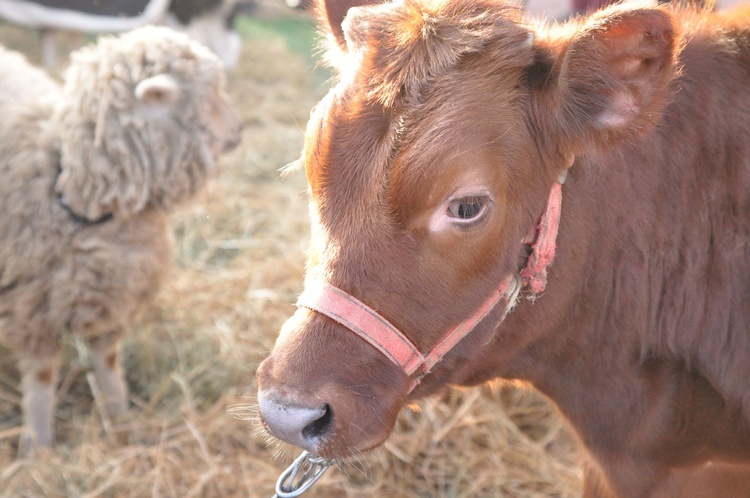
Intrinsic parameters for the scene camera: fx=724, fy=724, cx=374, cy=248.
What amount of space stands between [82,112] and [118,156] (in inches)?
12.0

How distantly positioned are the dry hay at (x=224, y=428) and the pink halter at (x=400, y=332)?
927 millimetres

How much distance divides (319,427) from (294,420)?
0.10 metres

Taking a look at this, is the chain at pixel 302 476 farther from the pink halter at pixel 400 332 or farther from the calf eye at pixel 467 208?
the calf eye at pixel 467 208

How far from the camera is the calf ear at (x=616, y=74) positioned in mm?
1654

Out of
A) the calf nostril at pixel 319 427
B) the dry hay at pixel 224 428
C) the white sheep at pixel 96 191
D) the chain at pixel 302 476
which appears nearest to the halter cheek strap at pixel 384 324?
the calf nostril at pixel 319 427

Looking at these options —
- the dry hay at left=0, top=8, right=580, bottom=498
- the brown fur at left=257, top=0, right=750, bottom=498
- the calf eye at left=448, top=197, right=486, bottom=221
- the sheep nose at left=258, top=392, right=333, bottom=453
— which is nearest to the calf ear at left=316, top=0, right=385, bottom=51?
the brown fur at left=257, top=0, right=750, bottom=498

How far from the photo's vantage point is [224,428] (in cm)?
384

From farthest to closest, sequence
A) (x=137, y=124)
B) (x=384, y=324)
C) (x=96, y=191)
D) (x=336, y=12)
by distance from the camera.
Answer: (x=137, y=124)
(x=96, y=191)
(x=336, y=12)
(x=384, y=324)

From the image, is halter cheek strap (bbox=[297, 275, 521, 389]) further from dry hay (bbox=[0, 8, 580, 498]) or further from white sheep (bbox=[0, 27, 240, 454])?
white sheep (bbox=[0, 27, 240, 454])

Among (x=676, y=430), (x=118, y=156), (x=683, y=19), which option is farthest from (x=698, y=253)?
(x=118, y=156)

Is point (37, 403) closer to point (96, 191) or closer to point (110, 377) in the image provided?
point (110, 377)

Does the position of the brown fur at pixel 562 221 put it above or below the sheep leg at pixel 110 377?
above

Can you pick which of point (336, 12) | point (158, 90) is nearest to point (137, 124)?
point (158, 90)

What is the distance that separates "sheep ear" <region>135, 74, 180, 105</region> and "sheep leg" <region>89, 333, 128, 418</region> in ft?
4.34
